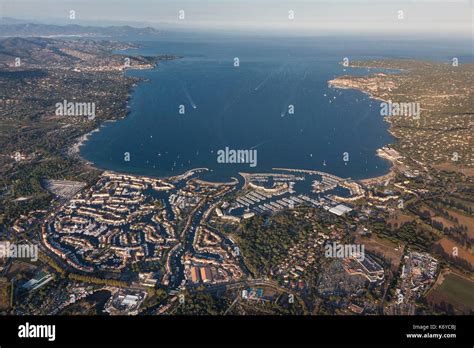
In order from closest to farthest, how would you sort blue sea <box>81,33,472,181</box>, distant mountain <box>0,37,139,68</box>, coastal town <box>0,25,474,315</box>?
1. coastal town <box>0,25,474,315</box>
2. blue sea <box>81,33,472,181</box>
3. distant mountain <box>0,37,139,68</box>

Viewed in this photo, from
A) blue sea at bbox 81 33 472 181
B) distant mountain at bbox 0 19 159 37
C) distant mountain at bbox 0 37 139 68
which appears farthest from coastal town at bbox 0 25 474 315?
distant mountain at bbox 0 19 159 37

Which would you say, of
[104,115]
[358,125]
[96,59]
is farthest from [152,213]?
[96,59]

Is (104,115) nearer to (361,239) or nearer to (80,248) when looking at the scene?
(80,248)
